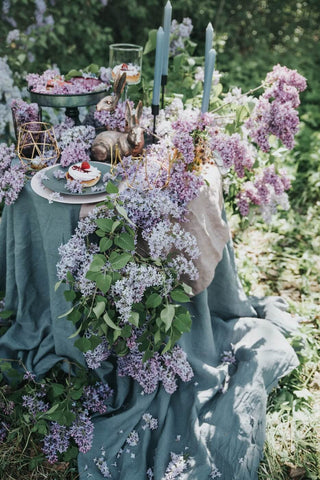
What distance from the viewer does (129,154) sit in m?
1.74

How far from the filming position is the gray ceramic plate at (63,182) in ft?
5.14

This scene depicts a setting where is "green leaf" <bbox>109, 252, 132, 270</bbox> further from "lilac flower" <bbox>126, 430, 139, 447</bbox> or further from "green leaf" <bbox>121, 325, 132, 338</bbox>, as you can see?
"lilac flower" <bbox>126, 430, 139, 447</bbox>

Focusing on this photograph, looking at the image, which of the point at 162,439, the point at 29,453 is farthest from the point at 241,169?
the point at 29,453

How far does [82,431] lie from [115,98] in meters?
1.30

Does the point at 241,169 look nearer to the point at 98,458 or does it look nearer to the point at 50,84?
the point at 50,84

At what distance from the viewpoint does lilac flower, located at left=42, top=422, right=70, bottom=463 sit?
1.71 m

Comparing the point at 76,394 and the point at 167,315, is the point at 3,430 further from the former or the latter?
the point at 167,315

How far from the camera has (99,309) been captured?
4.61 feet

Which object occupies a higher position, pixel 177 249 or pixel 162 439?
pixel 177 249

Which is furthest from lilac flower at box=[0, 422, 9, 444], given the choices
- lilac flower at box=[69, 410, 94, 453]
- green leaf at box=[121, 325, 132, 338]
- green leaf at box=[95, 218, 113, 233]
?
green leaf at box=[95, 218, 113, 233]

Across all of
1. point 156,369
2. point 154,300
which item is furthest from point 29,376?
point 154,300

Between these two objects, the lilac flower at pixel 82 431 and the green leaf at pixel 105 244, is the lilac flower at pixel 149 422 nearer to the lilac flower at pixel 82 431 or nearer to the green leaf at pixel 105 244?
the lilac flower at pixel 82 431

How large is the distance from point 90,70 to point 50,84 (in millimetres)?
403

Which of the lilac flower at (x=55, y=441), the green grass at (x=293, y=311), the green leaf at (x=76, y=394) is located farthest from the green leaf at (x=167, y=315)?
the green grass at (x=293, y=311)
